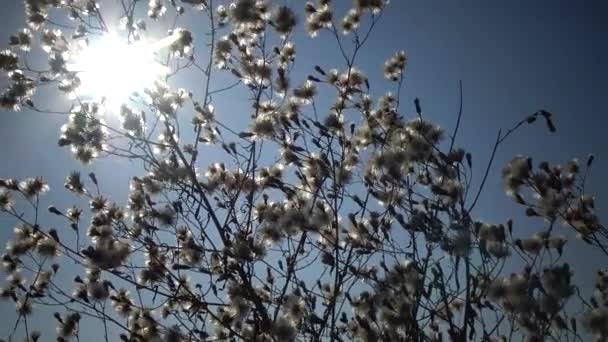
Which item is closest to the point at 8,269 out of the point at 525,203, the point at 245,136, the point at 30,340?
the point at 30,340

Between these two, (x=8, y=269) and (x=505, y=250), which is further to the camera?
(x=8, y=269)

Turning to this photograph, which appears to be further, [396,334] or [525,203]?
[525,203]

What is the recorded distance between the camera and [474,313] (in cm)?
325

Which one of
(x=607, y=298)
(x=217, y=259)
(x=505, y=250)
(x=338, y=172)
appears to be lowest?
(x=607, y=298)

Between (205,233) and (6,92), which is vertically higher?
(6,92)

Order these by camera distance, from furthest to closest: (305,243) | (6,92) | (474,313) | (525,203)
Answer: (6,92) < (305,243) < (525,203) < (474,313)

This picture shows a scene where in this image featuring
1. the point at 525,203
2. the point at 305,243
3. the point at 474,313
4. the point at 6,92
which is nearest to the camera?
the point at 474,313

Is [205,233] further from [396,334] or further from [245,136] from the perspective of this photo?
[396,334]

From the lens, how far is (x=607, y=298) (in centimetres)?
337

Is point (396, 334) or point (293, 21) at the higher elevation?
point (293, 21)

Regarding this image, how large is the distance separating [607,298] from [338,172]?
2128 millimetres

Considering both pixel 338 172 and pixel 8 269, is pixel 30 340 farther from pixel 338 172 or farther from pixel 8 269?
pixel 338 172

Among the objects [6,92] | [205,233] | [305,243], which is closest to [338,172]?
[305,243]

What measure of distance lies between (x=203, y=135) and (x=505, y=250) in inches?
109
